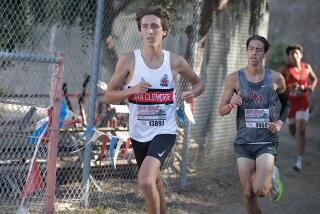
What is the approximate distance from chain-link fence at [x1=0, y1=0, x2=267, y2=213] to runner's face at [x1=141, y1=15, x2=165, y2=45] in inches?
45.8

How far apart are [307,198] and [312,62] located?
32.5 feet

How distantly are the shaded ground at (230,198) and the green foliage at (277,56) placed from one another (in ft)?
27.0

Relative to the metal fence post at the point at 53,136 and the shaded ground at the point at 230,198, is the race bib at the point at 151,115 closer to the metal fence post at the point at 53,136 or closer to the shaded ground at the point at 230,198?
the metal fence post at the point at 53,136

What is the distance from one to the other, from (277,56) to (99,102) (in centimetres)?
996

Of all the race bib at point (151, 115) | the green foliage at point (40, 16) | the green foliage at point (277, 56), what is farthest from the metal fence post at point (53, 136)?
the green foliage at point (277, 56)

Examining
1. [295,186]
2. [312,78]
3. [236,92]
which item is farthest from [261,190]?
[312,78]

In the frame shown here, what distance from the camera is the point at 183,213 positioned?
6879mm

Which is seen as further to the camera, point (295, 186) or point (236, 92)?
point (295, 186)

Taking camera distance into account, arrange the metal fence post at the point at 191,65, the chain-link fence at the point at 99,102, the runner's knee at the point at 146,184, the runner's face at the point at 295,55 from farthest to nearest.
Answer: the runner's face at the point at 295,55
the metal fence post at the point at 191,65
the chain-link fence at the point at 99,102
the runner's knee at the point at 146,184

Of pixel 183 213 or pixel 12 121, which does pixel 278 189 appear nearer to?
pixel 183 213

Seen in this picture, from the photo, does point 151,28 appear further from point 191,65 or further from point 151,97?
point 191,65

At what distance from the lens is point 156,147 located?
516 centimetres

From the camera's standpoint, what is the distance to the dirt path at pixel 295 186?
737 centimetres

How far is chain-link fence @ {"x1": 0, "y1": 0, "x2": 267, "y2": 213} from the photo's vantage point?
6094 mm
